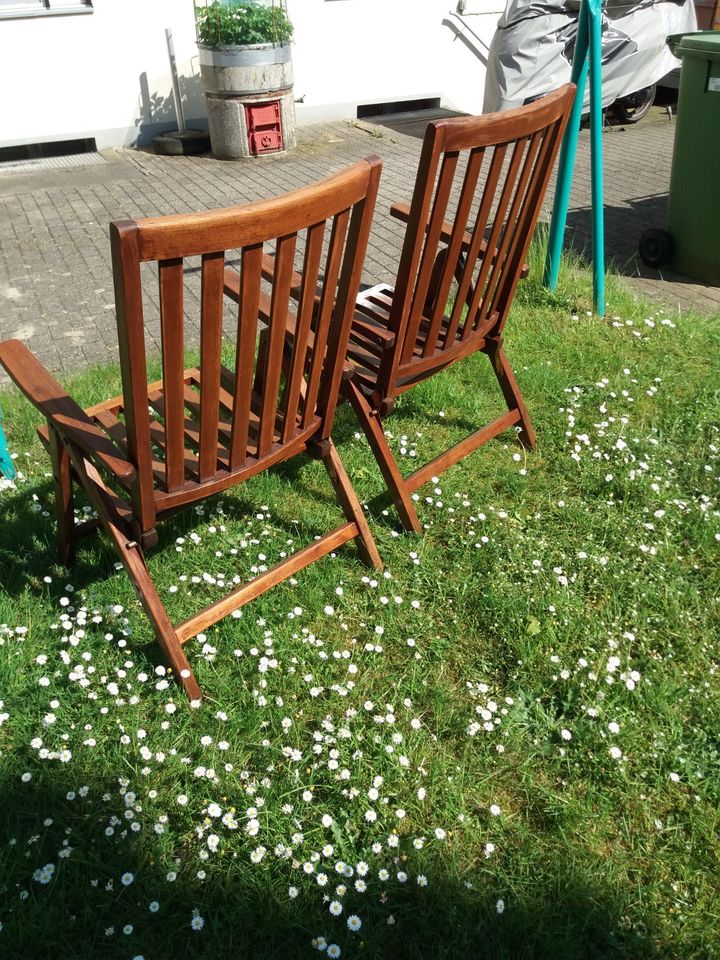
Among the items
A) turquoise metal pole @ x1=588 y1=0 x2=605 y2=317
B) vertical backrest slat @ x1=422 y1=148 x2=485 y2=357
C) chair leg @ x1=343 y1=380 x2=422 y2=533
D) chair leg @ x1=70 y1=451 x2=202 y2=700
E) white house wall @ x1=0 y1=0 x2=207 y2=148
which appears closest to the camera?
chair leg @ x1=70 y1=451 x2=202 y2=700

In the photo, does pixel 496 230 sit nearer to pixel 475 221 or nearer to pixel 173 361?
pixel 475 221

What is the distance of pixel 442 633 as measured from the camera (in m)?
2.62

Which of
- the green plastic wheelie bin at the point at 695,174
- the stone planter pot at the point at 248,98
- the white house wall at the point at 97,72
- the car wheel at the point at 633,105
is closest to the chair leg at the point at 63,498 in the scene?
the green plastic wheelie bin at the point at 695,174

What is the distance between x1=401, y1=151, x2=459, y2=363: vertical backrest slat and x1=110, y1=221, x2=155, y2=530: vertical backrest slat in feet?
3.25

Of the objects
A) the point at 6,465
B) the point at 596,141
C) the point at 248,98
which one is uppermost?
the point at 248,98

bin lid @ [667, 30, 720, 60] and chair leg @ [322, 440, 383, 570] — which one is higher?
bin lid @ [667, 30, 720, 60]

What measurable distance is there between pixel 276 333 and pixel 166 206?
5562 mm

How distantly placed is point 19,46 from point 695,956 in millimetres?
8924

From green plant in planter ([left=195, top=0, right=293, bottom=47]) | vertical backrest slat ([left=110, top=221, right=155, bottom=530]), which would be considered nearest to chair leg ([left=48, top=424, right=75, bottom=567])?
vertical backrest slat ([left=110, top=221, right=155, bottom=530])

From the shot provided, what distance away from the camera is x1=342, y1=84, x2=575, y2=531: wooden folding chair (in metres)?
2.40

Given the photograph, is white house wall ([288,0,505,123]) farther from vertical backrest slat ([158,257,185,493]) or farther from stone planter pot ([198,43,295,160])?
vertical backrest slat ([158,257,185,493])

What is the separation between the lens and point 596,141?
4.30 meters

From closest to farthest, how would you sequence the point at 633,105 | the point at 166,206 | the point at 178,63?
the point at 166,206
the point at 178,63
the point at 633,105

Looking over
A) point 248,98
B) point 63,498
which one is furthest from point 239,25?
point 63,498
